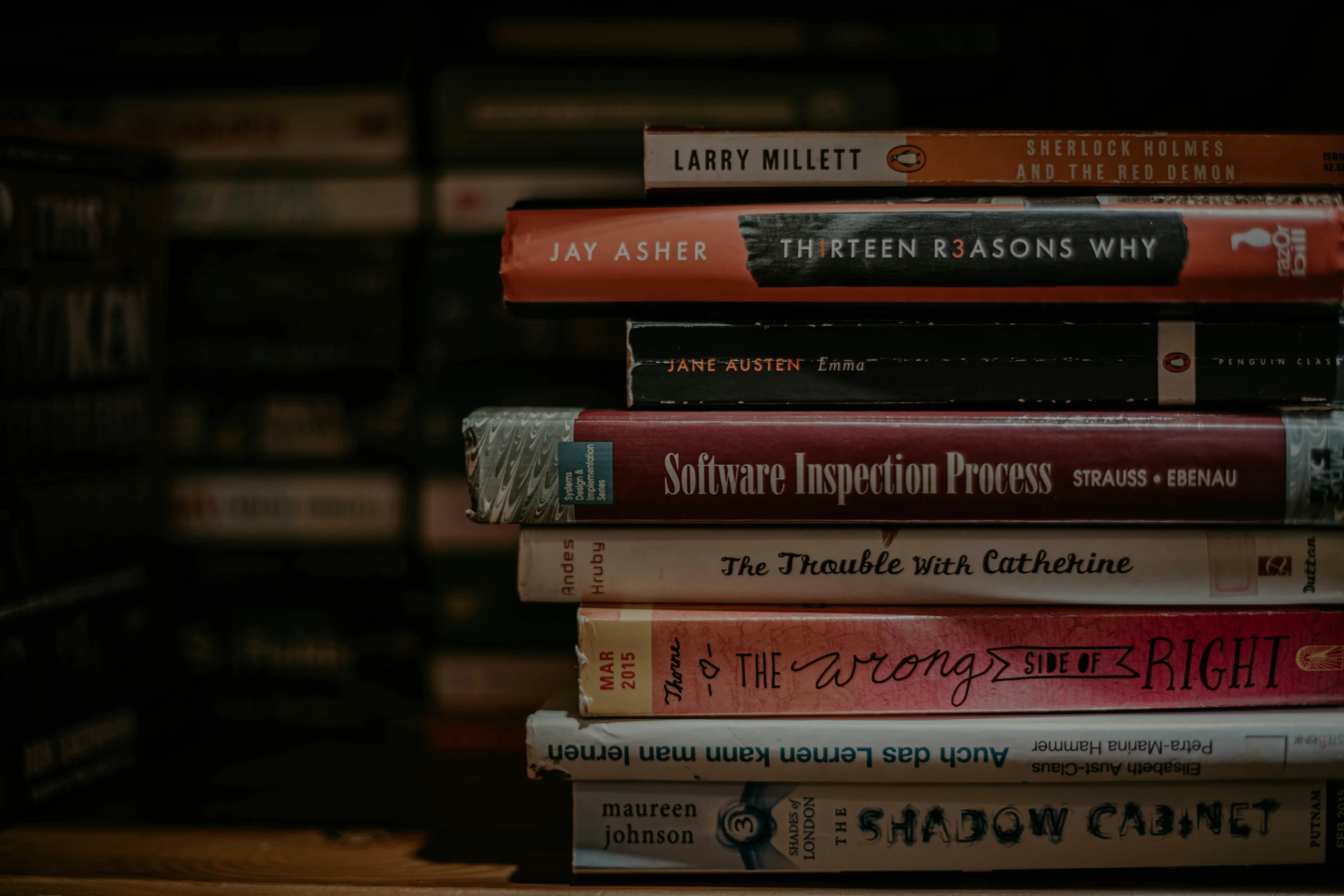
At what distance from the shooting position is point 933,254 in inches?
21.5

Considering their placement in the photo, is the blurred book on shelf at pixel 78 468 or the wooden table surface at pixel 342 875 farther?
the blurred book on shelf at pixel 78 468

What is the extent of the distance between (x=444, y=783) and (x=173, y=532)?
32 cm

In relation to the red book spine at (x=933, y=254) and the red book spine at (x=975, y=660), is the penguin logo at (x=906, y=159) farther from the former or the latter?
the red book spine at (x=975, y=660)

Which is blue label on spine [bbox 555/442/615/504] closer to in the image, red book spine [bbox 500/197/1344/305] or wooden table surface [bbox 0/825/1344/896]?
red book spine [bbox 500/197/1344/305]

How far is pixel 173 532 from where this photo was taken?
2.52 feet

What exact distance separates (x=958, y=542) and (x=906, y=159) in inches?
9.4

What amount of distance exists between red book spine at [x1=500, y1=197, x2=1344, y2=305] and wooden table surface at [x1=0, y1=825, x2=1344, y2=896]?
→ 0.34 metres

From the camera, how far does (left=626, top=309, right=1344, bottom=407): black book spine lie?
55 centimetres

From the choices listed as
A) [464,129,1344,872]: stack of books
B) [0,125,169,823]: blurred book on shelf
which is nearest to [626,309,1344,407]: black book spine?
[464,129,1344,872]: stack of books

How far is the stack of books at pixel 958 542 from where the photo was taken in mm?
535

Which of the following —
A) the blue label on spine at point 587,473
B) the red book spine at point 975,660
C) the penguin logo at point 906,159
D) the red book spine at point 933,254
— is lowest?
the red book spine at point 975,660

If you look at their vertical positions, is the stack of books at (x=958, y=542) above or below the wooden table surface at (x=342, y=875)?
above

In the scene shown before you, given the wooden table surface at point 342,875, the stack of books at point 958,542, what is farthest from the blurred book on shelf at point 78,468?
the stack of books at point 958,542

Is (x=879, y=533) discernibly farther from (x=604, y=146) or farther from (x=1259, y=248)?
(x=604, y=146)
